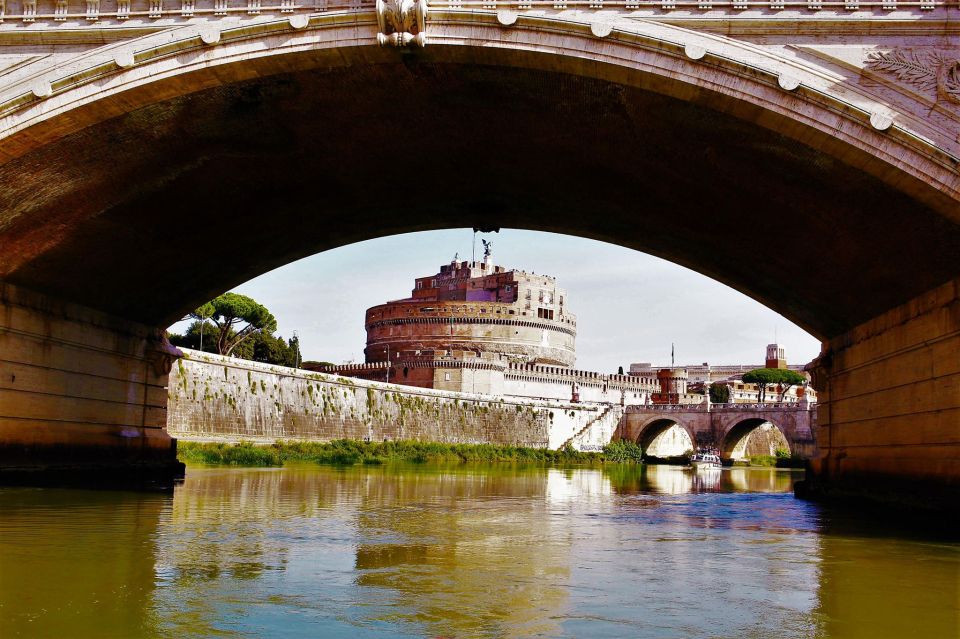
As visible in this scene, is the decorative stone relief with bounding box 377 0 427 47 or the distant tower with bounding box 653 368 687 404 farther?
the distant tower with bounding box 653 368 687 404

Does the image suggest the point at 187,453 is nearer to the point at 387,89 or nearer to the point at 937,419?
the point at 387,89

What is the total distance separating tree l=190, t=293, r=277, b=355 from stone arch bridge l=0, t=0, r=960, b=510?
3678 cm

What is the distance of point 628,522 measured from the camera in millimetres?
15016

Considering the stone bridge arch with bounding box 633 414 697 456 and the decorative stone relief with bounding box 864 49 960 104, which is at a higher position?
the decorative stone relief with bounding box 864 49 960 104

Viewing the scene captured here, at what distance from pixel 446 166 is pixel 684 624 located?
11.5 metres

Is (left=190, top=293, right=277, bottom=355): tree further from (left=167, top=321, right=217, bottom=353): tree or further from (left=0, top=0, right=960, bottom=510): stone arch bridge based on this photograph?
(left=0, top=0, right=960, bottom=510): stone arch bridge

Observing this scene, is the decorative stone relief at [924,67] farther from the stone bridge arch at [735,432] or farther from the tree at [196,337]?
the stone bridge arch at [735,432]

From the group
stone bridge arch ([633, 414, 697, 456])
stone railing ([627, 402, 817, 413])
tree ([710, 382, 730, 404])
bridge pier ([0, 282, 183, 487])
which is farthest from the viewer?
tree ([710, 382, 730, 404])

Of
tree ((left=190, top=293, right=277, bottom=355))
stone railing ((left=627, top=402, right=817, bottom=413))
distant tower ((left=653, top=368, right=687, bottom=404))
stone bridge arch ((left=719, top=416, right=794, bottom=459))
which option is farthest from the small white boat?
tree ((left=190, top=293, right=277, bottom=355))

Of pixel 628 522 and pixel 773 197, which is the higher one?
pixel 773 197

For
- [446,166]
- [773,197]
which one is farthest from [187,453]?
[773,197]

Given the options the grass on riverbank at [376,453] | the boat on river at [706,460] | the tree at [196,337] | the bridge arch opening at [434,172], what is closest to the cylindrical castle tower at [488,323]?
the grass on riverbank at [376,453]

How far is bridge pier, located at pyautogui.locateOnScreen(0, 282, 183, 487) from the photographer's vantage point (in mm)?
16359

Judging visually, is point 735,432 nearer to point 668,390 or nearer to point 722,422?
point 722,422
